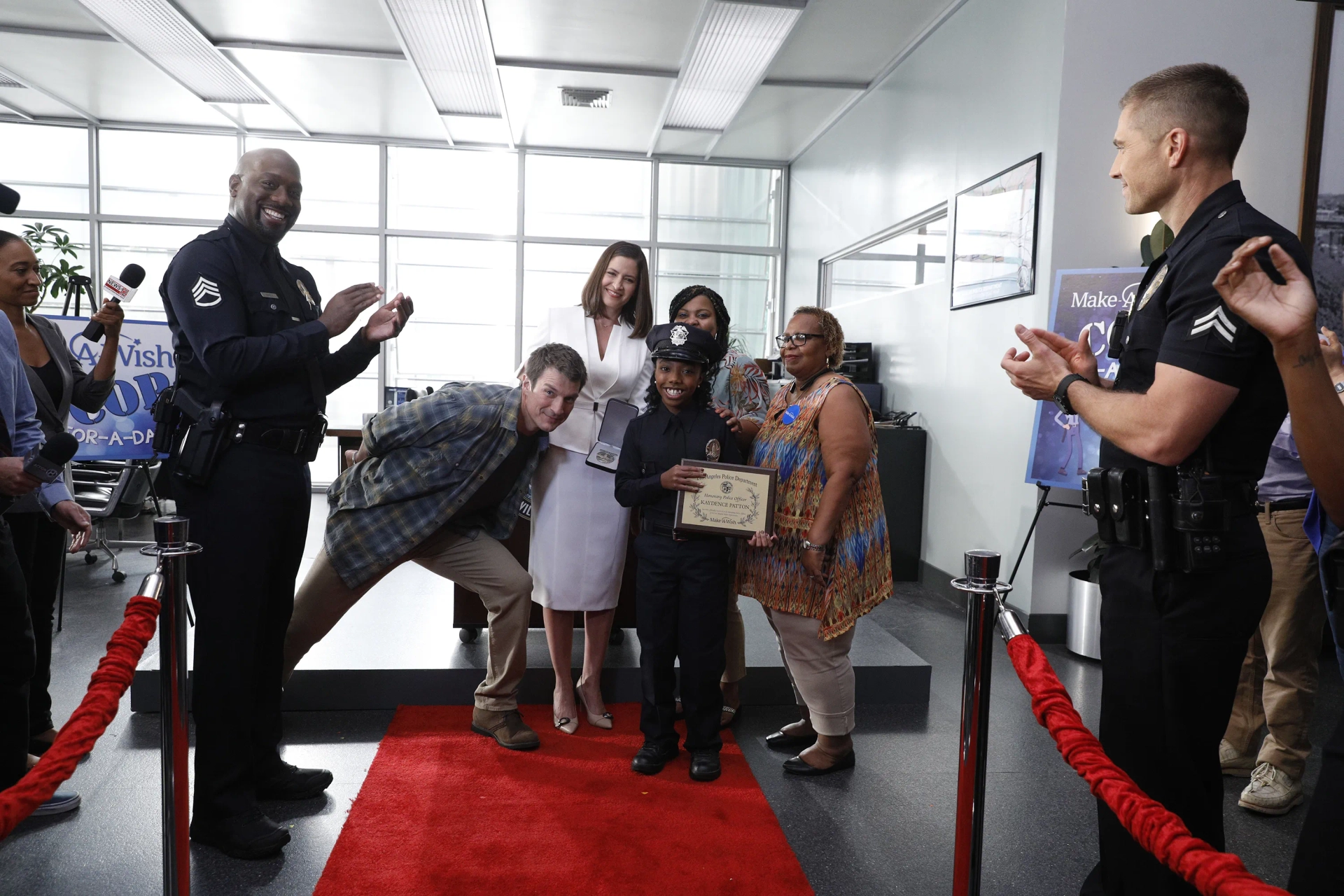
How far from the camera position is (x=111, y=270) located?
9055 mm

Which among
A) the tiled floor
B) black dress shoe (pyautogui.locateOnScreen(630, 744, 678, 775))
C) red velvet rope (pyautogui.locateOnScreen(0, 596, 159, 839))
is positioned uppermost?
red velvet rope (pyautogui.locateOnScreen(0, 596, 159, 839))

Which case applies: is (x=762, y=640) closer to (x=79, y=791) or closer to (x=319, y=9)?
(x=79, y=791)

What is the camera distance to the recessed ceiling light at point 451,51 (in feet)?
18.8

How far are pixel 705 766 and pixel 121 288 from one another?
8.88 feet

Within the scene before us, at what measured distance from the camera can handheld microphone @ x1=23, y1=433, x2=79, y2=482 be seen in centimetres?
191

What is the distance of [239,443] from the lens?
7.09 feet

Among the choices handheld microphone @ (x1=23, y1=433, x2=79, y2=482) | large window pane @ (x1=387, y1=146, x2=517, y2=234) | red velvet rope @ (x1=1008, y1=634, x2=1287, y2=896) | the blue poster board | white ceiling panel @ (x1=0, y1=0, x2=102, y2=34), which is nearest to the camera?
red velvet rope @ (x1=1008, y1=634, x2=1287, y2=896)

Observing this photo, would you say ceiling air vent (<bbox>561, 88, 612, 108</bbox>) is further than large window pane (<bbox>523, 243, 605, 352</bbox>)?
No

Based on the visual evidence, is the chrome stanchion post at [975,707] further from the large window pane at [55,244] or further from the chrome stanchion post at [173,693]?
the large window pane at [55,244]

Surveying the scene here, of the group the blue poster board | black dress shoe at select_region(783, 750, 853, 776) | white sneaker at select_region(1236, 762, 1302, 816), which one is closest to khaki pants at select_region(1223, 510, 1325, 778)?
white sneaker at select_region(1236, 762, 1302, 816)

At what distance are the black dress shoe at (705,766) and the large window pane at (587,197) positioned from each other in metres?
7.60

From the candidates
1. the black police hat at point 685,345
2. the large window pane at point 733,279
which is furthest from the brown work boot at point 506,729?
the large window pane at point 733,279

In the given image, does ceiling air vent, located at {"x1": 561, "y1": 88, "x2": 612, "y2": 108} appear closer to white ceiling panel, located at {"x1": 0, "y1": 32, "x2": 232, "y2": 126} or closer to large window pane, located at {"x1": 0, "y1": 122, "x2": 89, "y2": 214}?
white ceiling panel, located at {"x1": 0, "y1": 32, "x2": 232, "y2": 126}

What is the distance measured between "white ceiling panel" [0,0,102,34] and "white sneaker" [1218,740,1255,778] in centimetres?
780
